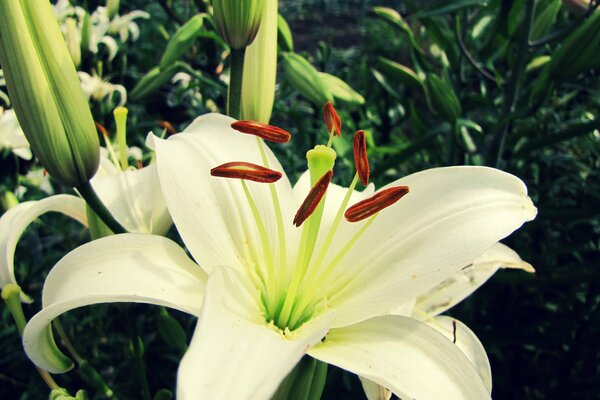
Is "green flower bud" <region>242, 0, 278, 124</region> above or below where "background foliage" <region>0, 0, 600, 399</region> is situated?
above

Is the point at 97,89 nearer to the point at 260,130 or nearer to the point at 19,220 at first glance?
the point at 19,220

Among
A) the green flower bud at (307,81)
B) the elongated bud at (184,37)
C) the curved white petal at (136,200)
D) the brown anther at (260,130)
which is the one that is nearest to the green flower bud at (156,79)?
the elongated bud at (184,37)

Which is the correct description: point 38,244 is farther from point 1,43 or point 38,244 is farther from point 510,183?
point 510,183

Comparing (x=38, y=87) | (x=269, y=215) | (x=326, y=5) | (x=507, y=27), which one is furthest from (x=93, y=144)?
(x=326, y=5)

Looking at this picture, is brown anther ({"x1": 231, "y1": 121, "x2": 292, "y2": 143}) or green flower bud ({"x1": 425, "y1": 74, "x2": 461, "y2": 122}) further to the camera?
green flower bud ({"x1": 425, "y1": 74, "x2": 461, "y2": 122})

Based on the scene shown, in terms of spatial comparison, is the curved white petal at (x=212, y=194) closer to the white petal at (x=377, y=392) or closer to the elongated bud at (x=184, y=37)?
the white petal at (x=377, y=392)

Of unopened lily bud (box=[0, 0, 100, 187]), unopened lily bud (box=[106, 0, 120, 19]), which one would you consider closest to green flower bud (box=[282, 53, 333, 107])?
unopened lily bud (box=[0, 0, 100, 187])

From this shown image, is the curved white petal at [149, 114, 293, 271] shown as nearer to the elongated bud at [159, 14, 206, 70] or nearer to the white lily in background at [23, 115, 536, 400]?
the white lily in background at [23, 115, 536, 400]
